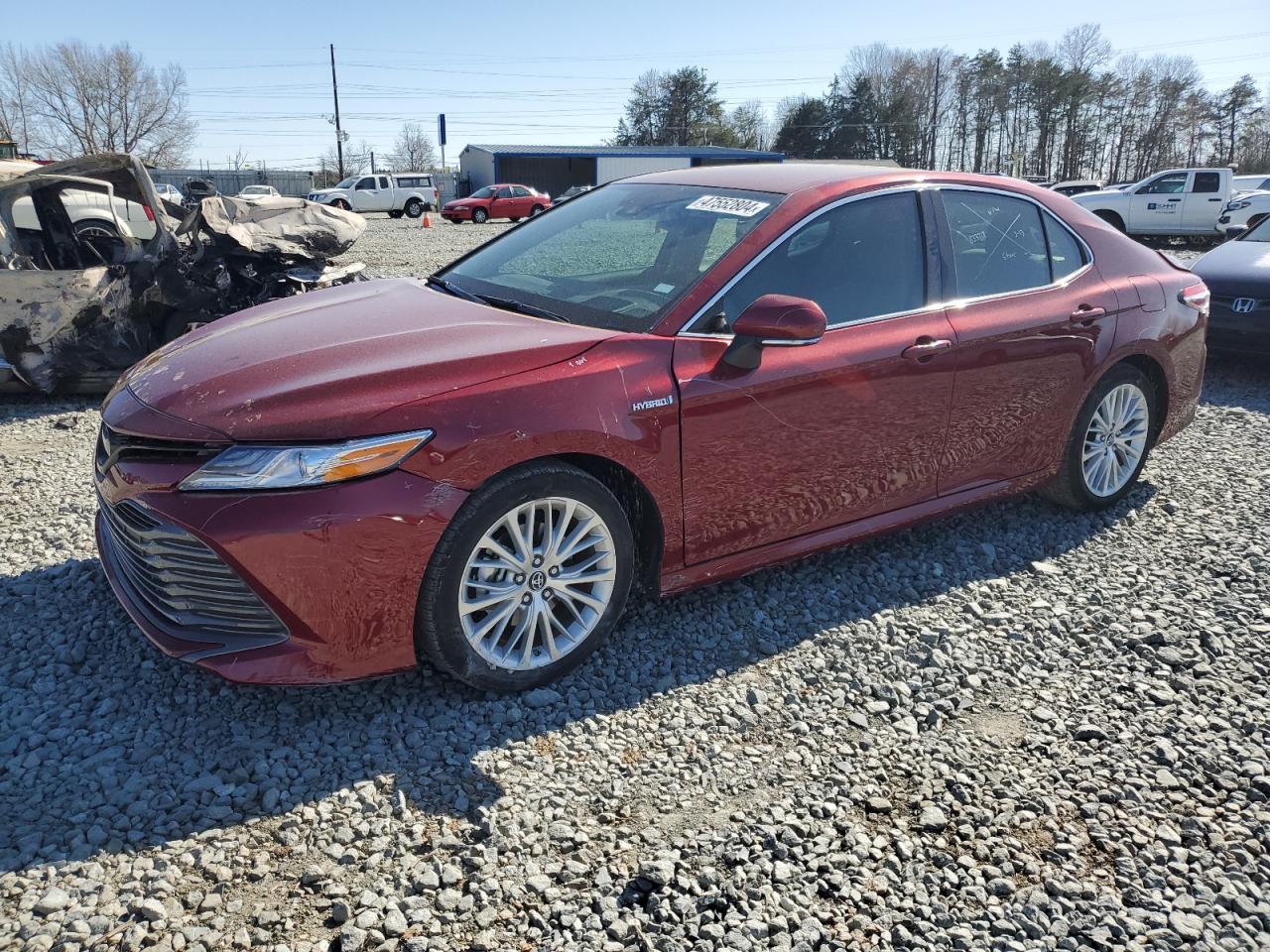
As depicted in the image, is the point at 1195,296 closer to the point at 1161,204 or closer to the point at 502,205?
the point at 1161,204

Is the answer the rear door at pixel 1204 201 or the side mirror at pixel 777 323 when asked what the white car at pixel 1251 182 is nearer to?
the rear door at pixel 1204 201

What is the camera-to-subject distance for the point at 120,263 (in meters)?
7.18

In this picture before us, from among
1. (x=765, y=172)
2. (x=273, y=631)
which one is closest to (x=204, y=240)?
(x=765, y=172)

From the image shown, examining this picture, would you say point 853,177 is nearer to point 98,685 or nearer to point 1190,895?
point 1190,895

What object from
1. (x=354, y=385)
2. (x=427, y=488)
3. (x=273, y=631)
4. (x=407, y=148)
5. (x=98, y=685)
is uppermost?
(x=407, y=148)

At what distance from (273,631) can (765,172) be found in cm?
272

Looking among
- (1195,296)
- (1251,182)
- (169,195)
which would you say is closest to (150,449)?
(1195,296)

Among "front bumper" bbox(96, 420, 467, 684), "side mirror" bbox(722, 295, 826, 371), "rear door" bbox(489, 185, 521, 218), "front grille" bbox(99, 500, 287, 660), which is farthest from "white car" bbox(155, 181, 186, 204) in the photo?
"rear door" bbox(489, 185, 521, 218)

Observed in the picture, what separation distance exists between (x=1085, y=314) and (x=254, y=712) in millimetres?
3824

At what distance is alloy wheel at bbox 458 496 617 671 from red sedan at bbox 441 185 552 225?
111 ft

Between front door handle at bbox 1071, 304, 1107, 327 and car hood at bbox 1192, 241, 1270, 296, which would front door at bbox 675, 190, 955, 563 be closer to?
front door handle at bbox 1071, 304, 1107, 327

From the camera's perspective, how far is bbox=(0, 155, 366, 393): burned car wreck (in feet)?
21.6

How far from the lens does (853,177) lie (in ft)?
12.4

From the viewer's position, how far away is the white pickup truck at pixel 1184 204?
2122 centimetres
